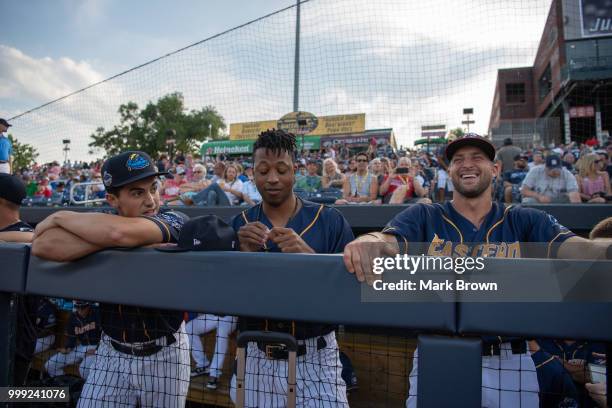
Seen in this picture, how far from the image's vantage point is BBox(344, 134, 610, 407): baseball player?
5.03 ft

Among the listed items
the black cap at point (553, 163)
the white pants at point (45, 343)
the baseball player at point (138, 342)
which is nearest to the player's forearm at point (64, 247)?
the baseball player at point (138, 342)

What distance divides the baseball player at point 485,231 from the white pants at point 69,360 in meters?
2.00

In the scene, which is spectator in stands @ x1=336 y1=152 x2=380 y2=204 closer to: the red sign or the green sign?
the red sign

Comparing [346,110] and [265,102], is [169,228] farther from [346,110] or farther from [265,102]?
[265,102]

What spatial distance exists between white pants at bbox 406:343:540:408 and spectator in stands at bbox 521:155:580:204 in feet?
13.4

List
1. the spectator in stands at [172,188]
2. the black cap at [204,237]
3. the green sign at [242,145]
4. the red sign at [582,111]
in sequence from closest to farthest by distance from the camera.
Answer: the black cap at [204,237], the spectator in stands at [172,188], the red sign at [582,111], the green sign at [242,145]

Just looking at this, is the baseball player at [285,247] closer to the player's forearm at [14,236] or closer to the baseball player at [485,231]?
the baseball player at [485,231]

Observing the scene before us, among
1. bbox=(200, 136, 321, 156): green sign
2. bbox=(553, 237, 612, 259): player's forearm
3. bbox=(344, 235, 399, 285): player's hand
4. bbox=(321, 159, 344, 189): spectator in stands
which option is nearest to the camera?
bbox=(344, 235, 399, 285): player's hand

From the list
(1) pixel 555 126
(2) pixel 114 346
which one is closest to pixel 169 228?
(2) pixel 114 346

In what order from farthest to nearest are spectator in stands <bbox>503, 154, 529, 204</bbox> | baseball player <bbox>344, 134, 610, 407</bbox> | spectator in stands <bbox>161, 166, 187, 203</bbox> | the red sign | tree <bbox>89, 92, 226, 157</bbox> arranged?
1. tree <bbox>89, 92, 226, 157</bbox>
2. the red sign
3. spectator in stands <bbox>161, 166, 187, 203</bbox>
4. spectator in stands <bbox>503, 154, 529, 204</bbox>
5. baseball player <bbox>344, 134, 610, 407</bbox>

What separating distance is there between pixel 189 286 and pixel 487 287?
778mm

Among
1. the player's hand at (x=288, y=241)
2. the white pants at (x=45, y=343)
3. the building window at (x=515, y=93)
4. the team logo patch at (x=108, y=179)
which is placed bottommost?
the white pants at (x=45, y=343)

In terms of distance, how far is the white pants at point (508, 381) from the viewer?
1.44 metres

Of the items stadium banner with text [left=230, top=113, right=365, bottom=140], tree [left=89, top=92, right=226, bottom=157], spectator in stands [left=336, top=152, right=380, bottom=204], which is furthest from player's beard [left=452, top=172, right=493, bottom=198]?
tree [left=89, top=92, right=226, bottom=157]
